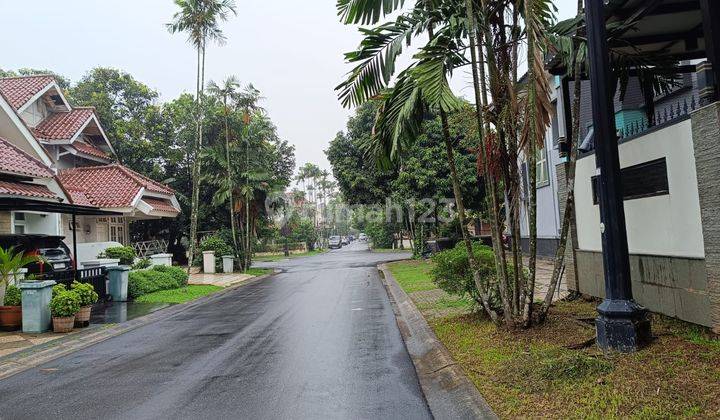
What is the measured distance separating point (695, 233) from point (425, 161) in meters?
20.8

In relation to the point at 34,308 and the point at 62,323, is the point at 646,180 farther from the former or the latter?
the point at 34,308

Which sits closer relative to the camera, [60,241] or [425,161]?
[60,241]

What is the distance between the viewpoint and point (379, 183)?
30.1 meters

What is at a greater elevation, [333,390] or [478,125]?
[478,125]

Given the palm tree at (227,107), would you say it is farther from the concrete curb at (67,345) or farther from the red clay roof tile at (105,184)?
the concrete curb at (67,345)

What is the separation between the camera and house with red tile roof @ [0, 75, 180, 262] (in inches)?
648

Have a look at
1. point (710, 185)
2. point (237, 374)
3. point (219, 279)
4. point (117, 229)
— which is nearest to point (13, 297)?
point (237, 374)

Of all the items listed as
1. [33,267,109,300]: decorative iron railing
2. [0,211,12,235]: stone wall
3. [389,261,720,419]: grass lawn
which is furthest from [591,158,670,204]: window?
[0,211,12,235]: stone wall

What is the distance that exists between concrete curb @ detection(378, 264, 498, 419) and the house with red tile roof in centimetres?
1241

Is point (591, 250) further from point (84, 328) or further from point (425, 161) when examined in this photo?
point (425, 161)

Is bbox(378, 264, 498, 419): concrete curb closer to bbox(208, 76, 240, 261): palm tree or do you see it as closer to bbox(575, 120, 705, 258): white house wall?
bbox(575, 120, 705, 258): white house wall

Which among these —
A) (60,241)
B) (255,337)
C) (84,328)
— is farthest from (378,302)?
(60,241)

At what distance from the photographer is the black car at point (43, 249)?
13969mm

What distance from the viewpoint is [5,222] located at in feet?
49.3
